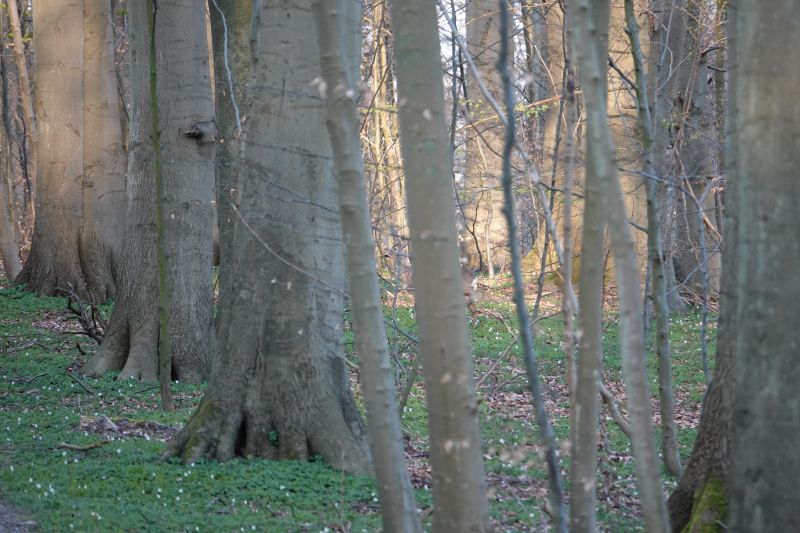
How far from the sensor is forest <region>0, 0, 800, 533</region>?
3.36 metres

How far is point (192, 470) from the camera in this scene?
630 cm

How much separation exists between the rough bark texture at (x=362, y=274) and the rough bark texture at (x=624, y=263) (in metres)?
0.97

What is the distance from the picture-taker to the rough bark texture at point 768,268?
10.9 feet

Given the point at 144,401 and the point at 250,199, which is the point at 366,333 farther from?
the point at 144,401

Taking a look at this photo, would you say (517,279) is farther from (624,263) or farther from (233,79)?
(233,79)

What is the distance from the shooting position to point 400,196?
18062 mm

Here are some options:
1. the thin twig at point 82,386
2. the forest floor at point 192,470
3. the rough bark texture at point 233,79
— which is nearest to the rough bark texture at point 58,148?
the forest floor at point 192,470

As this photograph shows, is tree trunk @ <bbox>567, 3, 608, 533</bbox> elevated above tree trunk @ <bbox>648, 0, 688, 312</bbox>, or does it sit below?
below

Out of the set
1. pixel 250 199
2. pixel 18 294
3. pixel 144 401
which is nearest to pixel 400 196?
pixel 18 294

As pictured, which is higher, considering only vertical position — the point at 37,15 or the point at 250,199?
the point at 37,15

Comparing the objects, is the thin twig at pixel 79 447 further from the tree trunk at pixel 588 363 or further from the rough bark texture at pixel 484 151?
the rough bark texture at pixel 484 151

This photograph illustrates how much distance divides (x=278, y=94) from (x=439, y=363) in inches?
148

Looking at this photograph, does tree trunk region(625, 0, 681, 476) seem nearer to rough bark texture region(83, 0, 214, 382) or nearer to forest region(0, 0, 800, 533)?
forest region(0, 0, 800, 533)

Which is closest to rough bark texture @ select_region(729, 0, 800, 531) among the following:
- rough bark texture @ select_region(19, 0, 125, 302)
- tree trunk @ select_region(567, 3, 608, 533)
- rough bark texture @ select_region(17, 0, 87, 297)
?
tree trunk @ select_region(567, 3, 608, 533)
